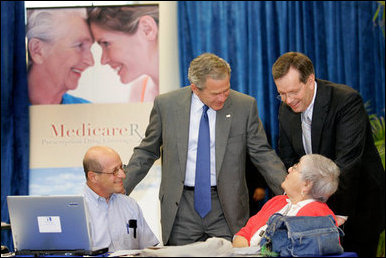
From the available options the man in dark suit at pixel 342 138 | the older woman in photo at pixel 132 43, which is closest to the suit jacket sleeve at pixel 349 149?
the man in dark suit at pixel 342 138

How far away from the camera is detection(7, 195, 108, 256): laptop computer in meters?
2.73

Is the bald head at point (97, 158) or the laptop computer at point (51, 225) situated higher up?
the bald head at point (97, 158)

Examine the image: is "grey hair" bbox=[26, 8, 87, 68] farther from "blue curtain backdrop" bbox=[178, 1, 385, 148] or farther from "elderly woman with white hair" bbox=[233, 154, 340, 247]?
"elderly woman with white hair" bbox=[233, 154, 340, 247]

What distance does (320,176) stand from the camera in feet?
9.96

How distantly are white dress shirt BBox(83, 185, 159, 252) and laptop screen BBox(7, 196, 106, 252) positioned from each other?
0.39 metres

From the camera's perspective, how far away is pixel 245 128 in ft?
12.2

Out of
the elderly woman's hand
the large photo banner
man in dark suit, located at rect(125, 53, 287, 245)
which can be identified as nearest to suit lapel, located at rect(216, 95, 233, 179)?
man in dark suit, located at rect(125, 53, 287, 245)

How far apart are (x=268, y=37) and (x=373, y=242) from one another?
8.86 ft

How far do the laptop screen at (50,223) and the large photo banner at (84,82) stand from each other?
2809 millimetres

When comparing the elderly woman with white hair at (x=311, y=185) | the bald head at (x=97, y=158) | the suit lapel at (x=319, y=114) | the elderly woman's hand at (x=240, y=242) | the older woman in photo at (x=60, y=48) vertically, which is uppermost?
the older woman in photo at (x=60, y=48)

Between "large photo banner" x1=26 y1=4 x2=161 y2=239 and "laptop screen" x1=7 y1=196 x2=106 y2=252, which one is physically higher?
"large photo banner" x1=26 y1=4 x2=161 y2=239

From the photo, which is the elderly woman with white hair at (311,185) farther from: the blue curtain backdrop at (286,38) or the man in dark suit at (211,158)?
the blue curtain backdrop at (286,38)

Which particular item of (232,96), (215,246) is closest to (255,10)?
Result: (232,96)

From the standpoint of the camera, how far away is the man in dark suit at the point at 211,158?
3576 mm
